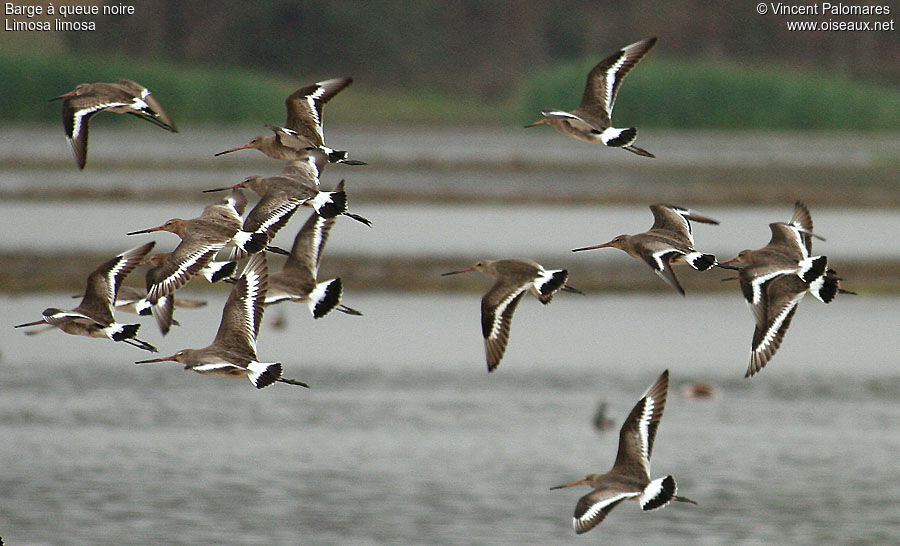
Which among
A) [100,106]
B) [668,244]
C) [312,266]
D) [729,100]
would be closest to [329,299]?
[312,266]

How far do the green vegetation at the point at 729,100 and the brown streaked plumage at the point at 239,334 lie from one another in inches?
1552

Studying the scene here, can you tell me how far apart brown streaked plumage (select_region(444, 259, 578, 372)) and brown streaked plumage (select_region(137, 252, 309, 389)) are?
3.13 feet

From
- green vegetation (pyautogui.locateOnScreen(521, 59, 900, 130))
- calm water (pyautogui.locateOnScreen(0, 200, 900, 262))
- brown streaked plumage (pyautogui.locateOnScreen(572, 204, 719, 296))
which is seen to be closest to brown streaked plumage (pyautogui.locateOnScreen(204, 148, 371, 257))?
brown streaked plumage (pyautogui.locateOnScreen(572, 204, 719, 296))

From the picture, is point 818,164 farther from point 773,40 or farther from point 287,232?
point 773,40

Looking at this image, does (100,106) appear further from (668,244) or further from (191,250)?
(668,244)

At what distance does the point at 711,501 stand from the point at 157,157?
31.6 meters

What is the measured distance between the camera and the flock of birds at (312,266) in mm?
8125

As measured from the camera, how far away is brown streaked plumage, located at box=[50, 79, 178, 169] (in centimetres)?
893

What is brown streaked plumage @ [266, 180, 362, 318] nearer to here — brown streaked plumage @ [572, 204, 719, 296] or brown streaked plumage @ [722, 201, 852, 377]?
brown streaked plumage @ [572, 204, 719, 296]

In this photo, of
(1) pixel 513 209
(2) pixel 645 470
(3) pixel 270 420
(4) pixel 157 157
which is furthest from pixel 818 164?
(2) pixel 645 470

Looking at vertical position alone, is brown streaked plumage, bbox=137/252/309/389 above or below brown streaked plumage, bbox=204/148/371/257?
below

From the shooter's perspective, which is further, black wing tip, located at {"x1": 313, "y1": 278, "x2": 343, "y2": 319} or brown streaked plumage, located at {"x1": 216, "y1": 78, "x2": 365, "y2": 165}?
brown streaked plumage, located at {"x1": 216, "y1": 78, "x2": 365, "y2": 165}

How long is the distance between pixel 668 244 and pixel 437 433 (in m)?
6.42

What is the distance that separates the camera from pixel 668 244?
8359 millimetres
